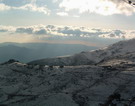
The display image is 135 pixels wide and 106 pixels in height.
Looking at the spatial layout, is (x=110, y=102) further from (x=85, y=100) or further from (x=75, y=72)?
(x=75, y=72)

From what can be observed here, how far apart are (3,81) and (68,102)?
51.9 m

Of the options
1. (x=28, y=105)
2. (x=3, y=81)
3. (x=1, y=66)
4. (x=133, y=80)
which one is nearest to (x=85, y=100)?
(x=28, y=105)

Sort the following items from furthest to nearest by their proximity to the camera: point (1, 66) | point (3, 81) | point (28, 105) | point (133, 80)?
1. point (1, 66)
2. point (3, 81)
3. point (133, 80)
4. point (28, 105)

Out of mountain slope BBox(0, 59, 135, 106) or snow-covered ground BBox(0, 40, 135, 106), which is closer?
snow-covered ground BBox(0, 40, 135, 106)

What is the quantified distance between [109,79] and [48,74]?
34.8 metres

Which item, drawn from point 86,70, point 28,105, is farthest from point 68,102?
point 86,70

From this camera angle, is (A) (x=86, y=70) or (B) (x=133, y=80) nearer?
(B) (x=133, y=80)

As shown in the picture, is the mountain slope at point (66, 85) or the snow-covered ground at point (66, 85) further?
the mountain slope at point (66, 85)

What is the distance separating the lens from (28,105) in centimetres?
12031

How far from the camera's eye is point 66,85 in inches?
5689

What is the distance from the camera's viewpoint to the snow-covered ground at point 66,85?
405 feet

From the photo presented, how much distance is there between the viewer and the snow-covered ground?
4855 inches

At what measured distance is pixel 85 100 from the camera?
124 metres

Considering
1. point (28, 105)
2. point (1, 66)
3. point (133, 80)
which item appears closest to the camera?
point (28, 105)
